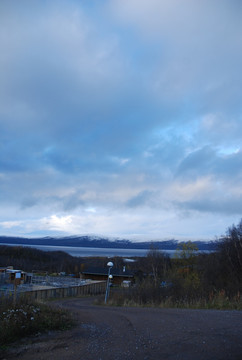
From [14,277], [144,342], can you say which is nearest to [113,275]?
[14,277]

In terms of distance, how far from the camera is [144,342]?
5.91 meters

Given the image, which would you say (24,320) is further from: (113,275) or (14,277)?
(113,275)

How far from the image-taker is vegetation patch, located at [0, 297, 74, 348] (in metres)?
6.32

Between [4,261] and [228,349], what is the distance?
87.0 metres

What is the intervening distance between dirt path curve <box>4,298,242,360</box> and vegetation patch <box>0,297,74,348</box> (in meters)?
0.36

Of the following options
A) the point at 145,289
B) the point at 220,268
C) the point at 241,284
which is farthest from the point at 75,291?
the point at 241,284

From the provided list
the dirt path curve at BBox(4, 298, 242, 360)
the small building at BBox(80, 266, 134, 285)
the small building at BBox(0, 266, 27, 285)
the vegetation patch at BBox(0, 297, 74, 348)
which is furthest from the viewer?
the small building at BBox(80, 266, 134, 285)

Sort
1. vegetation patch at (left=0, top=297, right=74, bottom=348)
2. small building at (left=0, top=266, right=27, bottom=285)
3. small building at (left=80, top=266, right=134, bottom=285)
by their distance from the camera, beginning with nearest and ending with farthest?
vegetation patch at (left=0, top=297, right=74, bottom=348) → small building at (left=0, top=266, right=27, bottom=285) → small building at (left=80, top=266, right=134, bottom=285)

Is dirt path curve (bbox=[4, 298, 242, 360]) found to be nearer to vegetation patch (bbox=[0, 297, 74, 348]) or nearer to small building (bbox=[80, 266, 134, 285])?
vegetation patch (bbox=[0, 297, 74, 348])

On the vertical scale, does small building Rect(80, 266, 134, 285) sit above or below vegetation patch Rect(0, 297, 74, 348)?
below

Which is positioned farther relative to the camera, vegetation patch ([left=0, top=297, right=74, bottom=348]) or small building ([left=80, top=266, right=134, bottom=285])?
small building ([left=80, top=266, right=134, bottom=285])

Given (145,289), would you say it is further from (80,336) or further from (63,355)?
(63,355)

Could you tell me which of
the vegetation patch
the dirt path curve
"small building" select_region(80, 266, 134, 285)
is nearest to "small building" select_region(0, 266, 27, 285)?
the vegetation patch

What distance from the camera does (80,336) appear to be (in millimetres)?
6691
